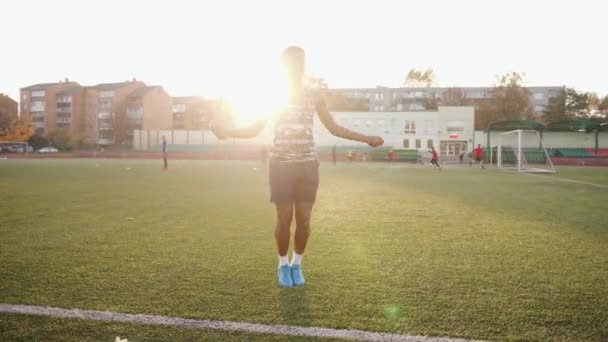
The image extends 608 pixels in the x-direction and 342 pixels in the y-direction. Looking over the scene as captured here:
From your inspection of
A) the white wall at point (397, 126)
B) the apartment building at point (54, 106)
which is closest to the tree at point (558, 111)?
the white wall at point (397, 126)

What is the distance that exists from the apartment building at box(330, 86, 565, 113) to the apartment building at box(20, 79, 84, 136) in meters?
62.7

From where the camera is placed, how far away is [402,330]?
112 inches

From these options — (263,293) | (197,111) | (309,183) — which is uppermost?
(197,111)

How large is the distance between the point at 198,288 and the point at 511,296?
2633 millimetres

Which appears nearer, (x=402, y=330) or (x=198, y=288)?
(x=402, y=330)

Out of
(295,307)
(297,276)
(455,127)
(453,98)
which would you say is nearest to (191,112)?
(453,98)

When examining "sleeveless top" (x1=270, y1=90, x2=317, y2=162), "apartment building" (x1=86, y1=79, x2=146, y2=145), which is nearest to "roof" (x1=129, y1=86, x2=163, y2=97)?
"apartment building" (x1=86, y1=79, x2=146, y2=145)

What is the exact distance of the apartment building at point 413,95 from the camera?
101438 millimetres

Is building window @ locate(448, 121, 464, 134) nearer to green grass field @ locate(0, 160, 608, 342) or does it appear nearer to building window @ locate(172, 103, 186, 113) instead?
green grass field @ locate(0, 160, 608, 342)

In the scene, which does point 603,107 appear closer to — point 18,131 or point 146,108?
point 146,108

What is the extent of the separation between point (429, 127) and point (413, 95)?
4185 cm

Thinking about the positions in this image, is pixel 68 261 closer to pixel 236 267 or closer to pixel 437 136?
pixel 236 267

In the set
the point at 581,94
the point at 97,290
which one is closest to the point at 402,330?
the point at 97,290

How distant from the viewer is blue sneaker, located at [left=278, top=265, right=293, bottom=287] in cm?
382
